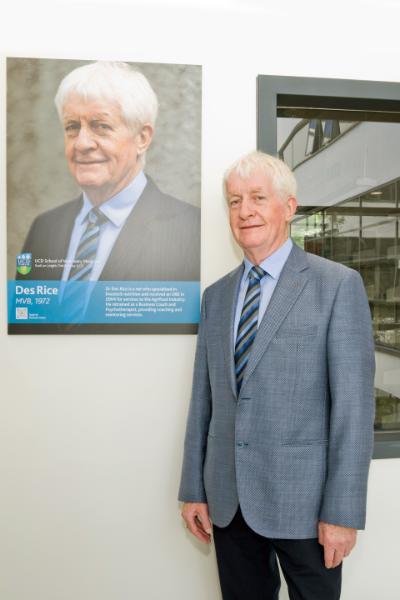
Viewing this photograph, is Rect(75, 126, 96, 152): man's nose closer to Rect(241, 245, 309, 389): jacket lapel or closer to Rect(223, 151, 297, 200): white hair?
Rect(223, 151, 297, 200): white hair

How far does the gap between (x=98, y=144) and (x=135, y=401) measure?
103cm

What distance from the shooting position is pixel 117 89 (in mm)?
2014

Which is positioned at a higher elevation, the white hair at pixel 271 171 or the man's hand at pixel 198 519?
the white hair at pixel 271 171

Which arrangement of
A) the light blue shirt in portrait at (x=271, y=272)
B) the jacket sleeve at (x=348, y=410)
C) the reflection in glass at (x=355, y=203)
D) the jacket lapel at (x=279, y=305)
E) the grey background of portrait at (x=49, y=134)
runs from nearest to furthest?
1. the jacket sleeve at (x=348, y=410)
2. the jacket lapel at (x=279, y=305)
3. the light blue shirt in portrait at (x=271, y=272)
4. the grey background of portrait at (x=49, y=134)
5. the reflection in glass at (x=355, y=203)

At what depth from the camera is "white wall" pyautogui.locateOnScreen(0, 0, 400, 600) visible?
80.6 inches

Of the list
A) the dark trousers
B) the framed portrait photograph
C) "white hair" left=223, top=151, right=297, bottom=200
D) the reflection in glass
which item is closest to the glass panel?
the reflection in glass

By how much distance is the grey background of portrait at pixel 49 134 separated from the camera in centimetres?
200

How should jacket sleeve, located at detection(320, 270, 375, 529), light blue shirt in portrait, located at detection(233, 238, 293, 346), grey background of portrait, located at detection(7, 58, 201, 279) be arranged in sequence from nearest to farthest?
jacket sleeve, located at detection(320, 270, 375, 529)
light blue shirt in portrait, located at detection(233, 238, 293, 346)
grey background of portrait, located at detection(7, 58, 201, 279)

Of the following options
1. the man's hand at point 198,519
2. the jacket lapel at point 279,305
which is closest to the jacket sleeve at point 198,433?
the man's hand at point 198,519

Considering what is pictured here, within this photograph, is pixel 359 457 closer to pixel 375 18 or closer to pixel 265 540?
pixel 265 540

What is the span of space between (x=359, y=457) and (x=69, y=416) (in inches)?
45.1

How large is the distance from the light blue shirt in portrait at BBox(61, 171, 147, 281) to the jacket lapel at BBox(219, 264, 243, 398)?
53cm

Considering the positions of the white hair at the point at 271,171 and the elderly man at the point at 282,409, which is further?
the white hair at the point at 271,171

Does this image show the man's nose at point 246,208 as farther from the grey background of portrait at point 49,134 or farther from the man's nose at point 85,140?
the man's nose at point 85,140
